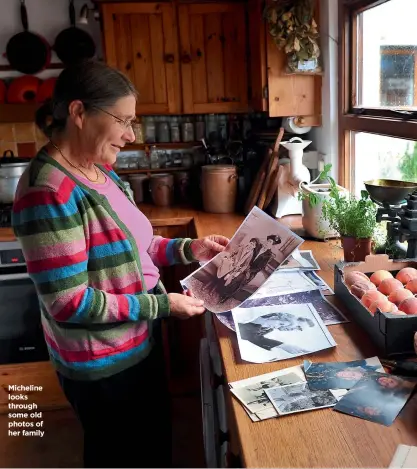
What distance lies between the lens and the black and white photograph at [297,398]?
89cm

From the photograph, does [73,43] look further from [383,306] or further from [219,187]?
[383,306]

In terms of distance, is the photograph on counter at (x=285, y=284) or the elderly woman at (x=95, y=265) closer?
the elderly woman at (x=95, y=265)

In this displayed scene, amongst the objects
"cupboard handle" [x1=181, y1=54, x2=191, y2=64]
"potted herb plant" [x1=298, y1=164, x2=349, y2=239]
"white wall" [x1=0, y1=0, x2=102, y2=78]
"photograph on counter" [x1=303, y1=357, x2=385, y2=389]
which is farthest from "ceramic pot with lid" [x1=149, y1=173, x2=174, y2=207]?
"photograph on counter" [x1=303, y1=357, x2=385, y2=389]

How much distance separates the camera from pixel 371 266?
134 centimetres

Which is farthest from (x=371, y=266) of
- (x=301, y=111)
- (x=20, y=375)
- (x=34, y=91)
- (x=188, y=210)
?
(x=34, y=91)

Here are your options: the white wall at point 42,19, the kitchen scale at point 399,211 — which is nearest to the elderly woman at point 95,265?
the kitchen scale at point 399,211

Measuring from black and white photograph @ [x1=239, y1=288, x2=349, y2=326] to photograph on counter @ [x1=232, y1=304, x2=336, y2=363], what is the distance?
26 mm

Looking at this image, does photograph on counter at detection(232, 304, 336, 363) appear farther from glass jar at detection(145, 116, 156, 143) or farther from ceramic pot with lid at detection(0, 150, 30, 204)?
glass jar at detection(145, 116, 156, 143)

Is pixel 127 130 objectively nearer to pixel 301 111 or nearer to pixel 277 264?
pixel 277 264

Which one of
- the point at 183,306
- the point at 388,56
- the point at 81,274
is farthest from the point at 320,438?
the point at 388,56

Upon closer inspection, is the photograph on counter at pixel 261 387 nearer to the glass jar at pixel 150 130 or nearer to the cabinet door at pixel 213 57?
the cabinet door at pixel 213 57

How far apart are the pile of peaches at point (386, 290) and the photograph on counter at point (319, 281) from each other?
100 mm

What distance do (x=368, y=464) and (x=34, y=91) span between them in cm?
276

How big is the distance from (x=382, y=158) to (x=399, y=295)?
1.07 m
